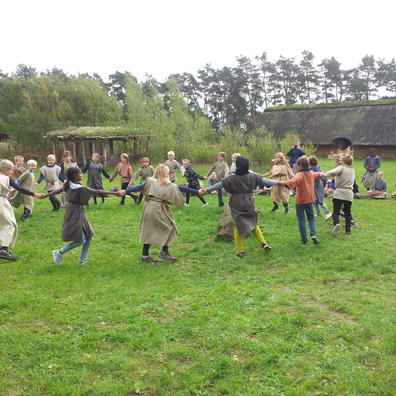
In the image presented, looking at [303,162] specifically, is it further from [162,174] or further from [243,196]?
[162,174]

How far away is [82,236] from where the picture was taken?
7777 millimetres

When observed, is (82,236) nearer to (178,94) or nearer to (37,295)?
(37,295)

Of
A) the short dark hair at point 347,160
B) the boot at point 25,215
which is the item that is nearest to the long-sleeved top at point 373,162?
the short dark hair at point 347,160

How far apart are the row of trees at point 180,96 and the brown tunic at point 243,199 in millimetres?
19142

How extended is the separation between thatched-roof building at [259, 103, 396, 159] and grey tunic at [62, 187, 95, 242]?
116 feet

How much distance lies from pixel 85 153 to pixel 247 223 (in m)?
31.2

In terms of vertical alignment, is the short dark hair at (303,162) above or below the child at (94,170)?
above

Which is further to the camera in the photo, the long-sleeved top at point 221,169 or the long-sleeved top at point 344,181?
the long-sleeved top at point 221,169

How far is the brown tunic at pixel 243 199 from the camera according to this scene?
807 cm

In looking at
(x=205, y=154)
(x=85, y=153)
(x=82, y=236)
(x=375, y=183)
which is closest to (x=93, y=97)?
(x=85, y=153)

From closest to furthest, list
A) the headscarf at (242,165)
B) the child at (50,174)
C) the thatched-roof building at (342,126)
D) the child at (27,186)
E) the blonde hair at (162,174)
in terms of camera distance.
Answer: the headscarf at (242,165), the blonde hair at (162,174), the child at (27,186), the child at (50,174), the thatched-roof building at (342,126)

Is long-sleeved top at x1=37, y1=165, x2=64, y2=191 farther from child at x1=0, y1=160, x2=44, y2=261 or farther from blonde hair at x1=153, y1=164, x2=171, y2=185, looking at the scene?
blonde hair at x1=153, y1=164, x2=171, y2=185

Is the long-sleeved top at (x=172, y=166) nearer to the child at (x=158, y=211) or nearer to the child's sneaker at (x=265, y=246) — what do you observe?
the child at (x=158, y=211)

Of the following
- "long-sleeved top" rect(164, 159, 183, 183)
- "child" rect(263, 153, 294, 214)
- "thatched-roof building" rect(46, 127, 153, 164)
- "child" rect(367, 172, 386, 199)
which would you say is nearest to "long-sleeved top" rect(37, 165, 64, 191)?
"long-sleeved top" rect(164, 159, 183, 183)
